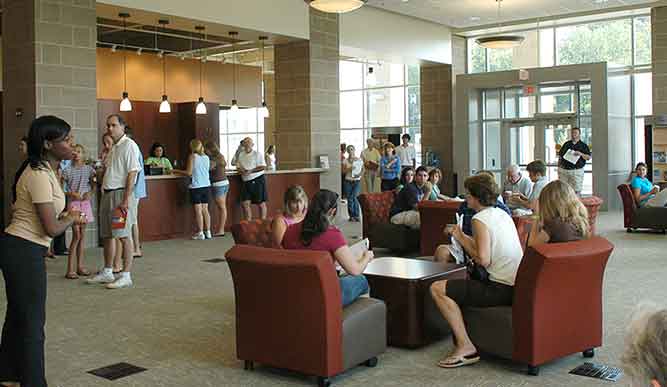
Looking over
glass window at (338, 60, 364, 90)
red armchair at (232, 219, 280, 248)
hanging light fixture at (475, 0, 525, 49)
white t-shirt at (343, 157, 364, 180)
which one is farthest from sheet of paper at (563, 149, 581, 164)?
glass window at (338, 60, 364, 90)

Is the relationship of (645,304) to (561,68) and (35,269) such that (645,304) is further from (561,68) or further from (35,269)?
(561,68)

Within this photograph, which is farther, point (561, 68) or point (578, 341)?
point (561, 68)

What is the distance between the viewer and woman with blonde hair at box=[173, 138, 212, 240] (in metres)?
11.0

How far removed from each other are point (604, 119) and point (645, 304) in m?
14.9

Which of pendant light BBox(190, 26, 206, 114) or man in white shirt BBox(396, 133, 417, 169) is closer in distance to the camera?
pendant light BBox(190, 26, 206, 114)

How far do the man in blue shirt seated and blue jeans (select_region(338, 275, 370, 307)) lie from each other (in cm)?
450

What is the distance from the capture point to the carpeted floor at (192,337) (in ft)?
14.3

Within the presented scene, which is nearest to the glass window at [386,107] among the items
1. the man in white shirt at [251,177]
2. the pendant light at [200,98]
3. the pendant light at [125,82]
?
the pendant light at [200,98]

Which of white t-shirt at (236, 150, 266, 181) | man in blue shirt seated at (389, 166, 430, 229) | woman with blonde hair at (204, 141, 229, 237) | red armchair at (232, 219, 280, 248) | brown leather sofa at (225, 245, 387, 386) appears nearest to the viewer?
brown leather sofa at (225, 245, 387, 386)

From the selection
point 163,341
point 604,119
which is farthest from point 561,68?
point 163,341

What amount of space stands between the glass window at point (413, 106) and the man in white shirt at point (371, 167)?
6.30 metres

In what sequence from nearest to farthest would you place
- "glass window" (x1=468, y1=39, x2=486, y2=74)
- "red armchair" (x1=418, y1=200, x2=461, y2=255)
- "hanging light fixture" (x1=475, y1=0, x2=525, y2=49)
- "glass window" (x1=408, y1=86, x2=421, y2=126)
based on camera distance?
"red armchair" (x1=418, y1=200, x2=461, y2=255) < "hanging light fixture" (x1=475, y1=0, x2=525, y2=49) < "glass window" (x1=468, y1=39, x2=486, y2=74) < "glass window" (x1=408, y1=86, x2=421, y2=126)

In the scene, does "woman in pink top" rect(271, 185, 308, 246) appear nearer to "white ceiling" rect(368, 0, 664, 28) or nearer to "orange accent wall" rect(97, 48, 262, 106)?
"white ceiling" rect(368, 0, 664, 28)

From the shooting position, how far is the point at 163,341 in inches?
206
